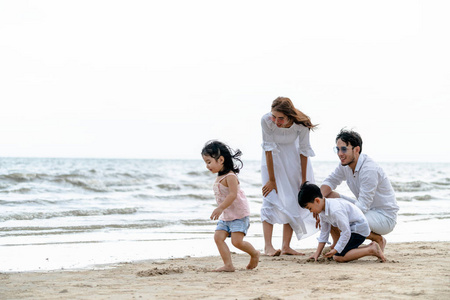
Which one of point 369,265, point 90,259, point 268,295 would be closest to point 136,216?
point 90,259

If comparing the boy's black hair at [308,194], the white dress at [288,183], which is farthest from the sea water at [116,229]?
the boy's black hair at [308,194]

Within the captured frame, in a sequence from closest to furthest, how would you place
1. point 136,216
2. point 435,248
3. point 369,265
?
1. point 369,265
2. point 435,248
3. point 136,216

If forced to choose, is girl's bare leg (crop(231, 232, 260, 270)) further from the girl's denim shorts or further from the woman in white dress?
the woman in white dress

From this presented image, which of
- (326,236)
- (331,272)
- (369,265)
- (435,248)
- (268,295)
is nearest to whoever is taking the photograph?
(268,295)

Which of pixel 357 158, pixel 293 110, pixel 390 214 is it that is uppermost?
pixel 293 110

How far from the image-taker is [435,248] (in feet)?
18.8

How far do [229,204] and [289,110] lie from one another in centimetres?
141

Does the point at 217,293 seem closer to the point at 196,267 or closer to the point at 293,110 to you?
the point at 196,267

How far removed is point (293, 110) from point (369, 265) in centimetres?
168

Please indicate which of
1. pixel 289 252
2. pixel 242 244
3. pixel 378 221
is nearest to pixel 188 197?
pixel 289 252

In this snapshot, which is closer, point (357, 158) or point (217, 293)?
point (217, 293)

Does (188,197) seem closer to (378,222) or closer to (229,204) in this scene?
(378,222)

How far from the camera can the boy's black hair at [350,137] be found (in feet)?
16.3

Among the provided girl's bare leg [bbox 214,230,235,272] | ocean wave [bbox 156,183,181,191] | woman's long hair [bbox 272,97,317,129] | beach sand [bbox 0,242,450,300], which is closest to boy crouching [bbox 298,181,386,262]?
beach sand [bbox 0,242,450,300]
